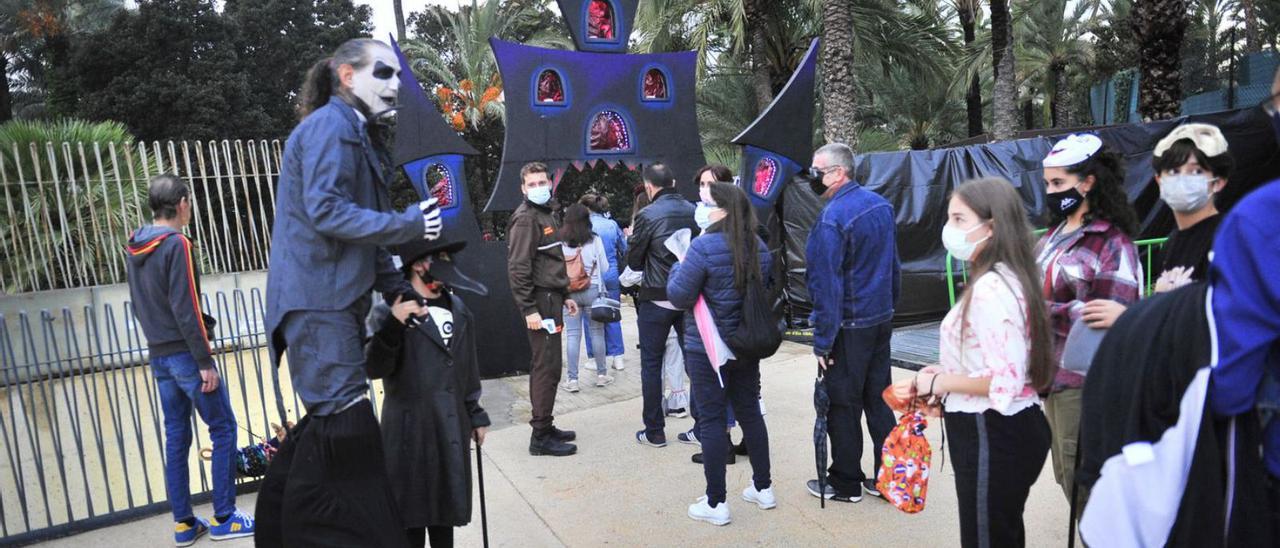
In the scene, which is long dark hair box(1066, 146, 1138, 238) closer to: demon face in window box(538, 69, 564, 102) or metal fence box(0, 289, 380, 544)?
metal fence box(0, 289, 380, 544)

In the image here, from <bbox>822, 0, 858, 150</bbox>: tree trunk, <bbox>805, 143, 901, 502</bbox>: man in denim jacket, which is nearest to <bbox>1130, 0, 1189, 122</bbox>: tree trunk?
<bbox>822, 0, 858, 150</bbox>: tree trunk

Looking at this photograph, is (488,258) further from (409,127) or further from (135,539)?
(135,539)

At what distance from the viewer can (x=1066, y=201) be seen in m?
3.26

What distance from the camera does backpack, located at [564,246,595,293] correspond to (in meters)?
7.05

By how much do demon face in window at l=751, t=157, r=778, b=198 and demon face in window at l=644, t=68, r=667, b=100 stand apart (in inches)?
64.0

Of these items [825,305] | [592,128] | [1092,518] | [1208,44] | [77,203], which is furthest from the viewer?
[1208,44]

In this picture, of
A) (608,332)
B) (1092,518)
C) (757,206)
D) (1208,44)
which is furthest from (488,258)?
(1208,44)

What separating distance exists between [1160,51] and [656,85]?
6.69 m

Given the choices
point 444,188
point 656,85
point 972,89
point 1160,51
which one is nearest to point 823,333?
point 444,188

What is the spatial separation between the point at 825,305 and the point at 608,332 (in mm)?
4197

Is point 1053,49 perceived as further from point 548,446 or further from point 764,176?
point 548,446

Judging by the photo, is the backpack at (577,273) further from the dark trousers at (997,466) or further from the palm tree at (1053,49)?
the palm tree at (1053,49)

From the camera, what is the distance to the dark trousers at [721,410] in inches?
164

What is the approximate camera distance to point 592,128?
7.61 metres
